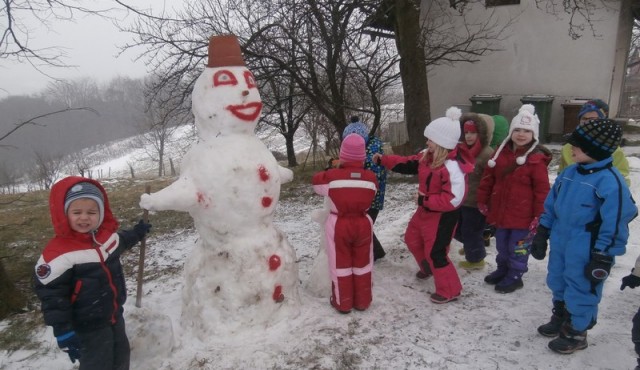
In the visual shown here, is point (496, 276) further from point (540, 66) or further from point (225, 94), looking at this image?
point (540, 66)

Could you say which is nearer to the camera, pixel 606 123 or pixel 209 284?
pixel 606 123

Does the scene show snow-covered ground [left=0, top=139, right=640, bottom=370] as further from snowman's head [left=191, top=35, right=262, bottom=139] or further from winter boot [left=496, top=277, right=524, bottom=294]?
snowman's head [left=191, top=35, right=262, bottom=139]

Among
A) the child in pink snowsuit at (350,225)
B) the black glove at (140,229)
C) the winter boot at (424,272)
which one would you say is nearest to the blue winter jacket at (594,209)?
the winter boot at (424,272)

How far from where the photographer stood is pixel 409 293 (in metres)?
3.64

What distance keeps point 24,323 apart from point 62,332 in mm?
Answer: 2064

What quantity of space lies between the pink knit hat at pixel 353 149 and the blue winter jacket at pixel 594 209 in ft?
4.69

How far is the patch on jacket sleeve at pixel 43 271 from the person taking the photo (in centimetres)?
205

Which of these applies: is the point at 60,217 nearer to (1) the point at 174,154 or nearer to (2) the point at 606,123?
(2) the point at 606,123

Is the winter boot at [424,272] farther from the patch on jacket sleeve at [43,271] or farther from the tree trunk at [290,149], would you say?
the tree trunk at [290,149]

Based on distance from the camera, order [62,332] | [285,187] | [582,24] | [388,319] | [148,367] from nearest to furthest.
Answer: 1. [62,332]
2. [148,367]
3. [388,319]
4. [285,187]
5. [582,24]

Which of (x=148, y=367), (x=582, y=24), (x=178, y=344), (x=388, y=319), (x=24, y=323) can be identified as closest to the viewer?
(x=148, y=367)

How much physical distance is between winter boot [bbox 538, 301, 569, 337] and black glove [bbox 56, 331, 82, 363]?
3.07 metres

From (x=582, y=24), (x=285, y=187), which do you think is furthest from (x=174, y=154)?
(x=582, y=24)

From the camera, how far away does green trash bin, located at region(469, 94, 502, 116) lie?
10.9m
